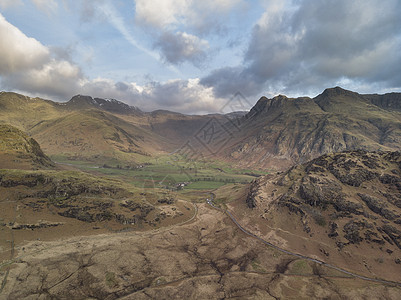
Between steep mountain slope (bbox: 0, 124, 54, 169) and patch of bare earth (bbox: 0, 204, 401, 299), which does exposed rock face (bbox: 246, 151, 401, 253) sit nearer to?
patch of bare earth (bbox: 0, 204, 401, 299)

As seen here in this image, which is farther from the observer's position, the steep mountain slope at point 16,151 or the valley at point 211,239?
the steep mountain slope at point 16,151

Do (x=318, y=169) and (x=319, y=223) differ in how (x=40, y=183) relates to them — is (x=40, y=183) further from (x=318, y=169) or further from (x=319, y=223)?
(x=318, y=169)

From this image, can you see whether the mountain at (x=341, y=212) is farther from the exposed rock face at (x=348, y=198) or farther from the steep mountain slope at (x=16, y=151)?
the steep mountain slope at (x=16, y=151)

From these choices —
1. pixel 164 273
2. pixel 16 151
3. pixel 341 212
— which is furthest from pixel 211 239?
pixel 16 151

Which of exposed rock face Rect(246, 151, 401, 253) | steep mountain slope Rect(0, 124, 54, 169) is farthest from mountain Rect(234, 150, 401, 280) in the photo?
steep mountain slope Rect(0, 124, 54, 169)

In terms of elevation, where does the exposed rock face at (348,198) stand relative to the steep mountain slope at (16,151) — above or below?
below

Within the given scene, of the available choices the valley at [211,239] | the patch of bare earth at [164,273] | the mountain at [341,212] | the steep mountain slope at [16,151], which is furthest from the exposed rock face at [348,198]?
the steep mountain slope at [16,151]
